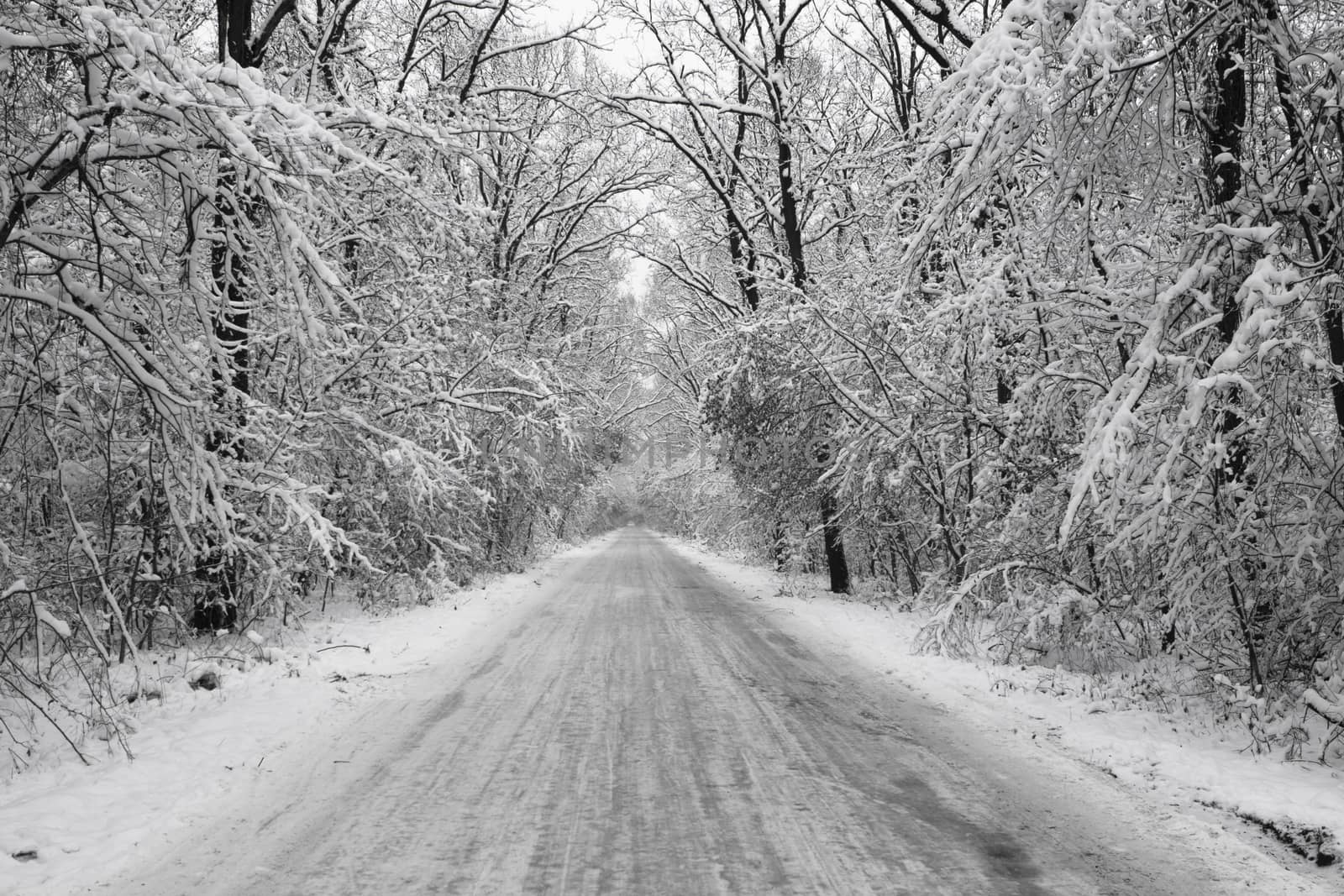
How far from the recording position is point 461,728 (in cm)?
603

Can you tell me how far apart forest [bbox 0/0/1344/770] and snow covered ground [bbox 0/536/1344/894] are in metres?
0.47

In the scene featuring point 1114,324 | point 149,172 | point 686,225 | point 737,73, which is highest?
point 737,73

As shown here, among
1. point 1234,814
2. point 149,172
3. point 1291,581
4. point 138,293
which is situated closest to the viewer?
point 1234,814

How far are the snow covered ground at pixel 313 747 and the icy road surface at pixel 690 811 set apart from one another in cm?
25

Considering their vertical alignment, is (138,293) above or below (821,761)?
above

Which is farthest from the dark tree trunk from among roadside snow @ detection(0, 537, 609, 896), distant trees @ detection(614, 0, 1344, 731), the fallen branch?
the fallen branch

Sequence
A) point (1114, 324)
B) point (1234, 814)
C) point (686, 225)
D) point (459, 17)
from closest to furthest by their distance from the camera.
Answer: point (1234, 814), point (1114, 324), point (459, 17), point (686, 225)

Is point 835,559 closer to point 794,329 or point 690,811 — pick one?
point 794,329

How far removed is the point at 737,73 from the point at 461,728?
1804 cm

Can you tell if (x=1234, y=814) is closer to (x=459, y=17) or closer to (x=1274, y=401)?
(x=1274, y=401)

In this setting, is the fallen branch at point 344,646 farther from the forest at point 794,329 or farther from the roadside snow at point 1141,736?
the roadside snow at point 1141,736

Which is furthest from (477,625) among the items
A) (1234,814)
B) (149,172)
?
(1234,814)

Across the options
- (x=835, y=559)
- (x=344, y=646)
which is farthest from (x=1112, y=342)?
(x=835, y=559)

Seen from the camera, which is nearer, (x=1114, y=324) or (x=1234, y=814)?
(x=1234, y=814)
